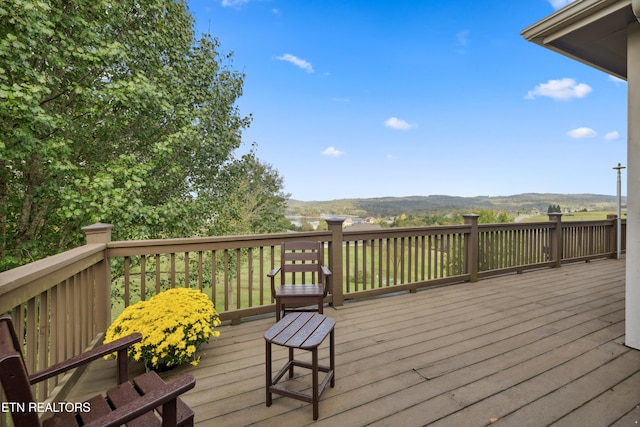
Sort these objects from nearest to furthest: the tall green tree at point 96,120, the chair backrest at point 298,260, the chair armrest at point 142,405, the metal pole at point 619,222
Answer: the chair armrest at point 142,405 < the chair backrest at point 298,260 < the tall green tree at point 96,120 < the metal pole at point 619,222

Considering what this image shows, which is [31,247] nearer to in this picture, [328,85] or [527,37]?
[527,37]

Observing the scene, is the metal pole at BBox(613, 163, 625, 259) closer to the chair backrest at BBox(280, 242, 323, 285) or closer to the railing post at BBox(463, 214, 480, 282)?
the railing post at BBox(463, 214, 480, 282)

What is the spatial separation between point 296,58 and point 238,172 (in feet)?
25.4

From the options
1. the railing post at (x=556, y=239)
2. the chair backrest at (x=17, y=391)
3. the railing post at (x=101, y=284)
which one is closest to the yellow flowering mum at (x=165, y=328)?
the railing post at (x=101, y=284)

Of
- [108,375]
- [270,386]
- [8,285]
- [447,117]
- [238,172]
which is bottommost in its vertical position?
[108,375]

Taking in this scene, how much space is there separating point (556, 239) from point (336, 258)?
178 inches

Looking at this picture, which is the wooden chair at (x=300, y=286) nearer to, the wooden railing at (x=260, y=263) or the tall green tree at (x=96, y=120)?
the wooden railing at (x=260, y=263)

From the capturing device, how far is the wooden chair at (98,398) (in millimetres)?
723

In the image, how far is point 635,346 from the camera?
2.46m

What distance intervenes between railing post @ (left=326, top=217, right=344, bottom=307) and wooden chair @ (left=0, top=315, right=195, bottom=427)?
2390mm

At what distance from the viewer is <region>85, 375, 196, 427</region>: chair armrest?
0.80m

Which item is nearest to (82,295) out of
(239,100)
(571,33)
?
(571,33)

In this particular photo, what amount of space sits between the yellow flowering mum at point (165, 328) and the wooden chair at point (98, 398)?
73 centimetres

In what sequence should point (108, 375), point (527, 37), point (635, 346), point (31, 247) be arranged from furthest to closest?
point (31, 247) < point (527, 37) < point (635, 346) < point (108, 375)
